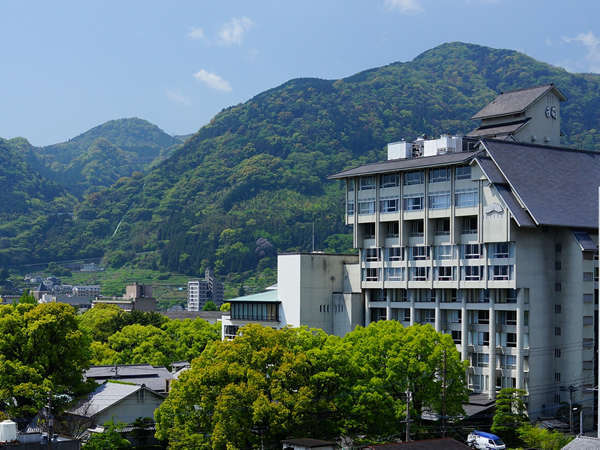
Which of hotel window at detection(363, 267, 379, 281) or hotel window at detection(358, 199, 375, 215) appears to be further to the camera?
hotel window at detection(363, 267, 379, 281)

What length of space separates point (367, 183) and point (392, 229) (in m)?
5.85

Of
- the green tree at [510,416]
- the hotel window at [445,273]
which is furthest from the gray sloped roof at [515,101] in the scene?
the green tree at [510,416]

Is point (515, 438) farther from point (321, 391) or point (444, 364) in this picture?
point (321, 391)

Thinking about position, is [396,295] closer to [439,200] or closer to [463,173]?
[439,200]

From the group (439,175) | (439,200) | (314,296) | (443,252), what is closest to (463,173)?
(439,175)

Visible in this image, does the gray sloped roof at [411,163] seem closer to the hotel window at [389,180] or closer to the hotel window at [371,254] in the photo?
the hotel window at [389,180]

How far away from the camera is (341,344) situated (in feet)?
234

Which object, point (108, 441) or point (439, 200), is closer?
point (108, 441)

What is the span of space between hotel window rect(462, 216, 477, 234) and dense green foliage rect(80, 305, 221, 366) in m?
41.1

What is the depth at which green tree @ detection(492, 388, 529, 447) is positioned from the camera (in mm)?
76812

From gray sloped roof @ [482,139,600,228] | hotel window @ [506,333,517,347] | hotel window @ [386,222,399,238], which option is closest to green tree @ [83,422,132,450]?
hotel window @ [506,333,517,347]

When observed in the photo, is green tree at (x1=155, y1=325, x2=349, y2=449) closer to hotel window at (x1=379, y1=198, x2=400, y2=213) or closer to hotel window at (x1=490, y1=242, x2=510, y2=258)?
hotel window at (x1=490, y1=242, x2=510, y2=258)

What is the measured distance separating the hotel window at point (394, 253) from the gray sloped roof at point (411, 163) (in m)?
8.59

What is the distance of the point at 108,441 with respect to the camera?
69.5m
